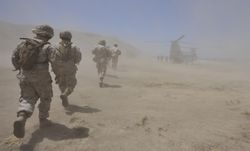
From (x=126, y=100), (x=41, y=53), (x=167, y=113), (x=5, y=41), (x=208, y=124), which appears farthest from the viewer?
(x=5, y=41)

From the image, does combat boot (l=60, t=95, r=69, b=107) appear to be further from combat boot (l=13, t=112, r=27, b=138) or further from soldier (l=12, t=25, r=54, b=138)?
combat boot (l=13, t=112, r=27, b=138)

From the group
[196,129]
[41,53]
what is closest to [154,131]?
[196,129]

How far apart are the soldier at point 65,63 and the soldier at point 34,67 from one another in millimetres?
1435

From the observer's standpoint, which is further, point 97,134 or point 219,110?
point 219,110

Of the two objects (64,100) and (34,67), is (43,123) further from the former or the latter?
(64,100)

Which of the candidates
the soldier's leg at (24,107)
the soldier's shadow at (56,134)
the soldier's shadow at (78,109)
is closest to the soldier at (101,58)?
the soldier's shadow at (78,109)

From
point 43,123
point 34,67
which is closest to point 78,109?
point 43,123

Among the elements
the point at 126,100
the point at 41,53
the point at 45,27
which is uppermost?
the point at 45,27

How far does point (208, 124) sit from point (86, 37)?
69162mm

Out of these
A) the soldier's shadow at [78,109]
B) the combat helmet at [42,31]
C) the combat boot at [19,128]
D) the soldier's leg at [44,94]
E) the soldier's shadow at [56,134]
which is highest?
the combat helmet at [42,31]

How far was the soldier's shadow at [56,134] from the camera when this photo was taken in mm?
4905

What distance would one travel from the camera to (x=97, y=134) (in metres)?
5.33

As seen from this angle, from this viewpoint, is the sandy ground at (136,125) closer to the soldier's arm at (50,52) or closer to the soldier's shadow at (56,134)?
the soldier's shadow at (56,134)

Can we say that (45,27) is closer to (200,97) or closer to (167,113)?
(167,113)
